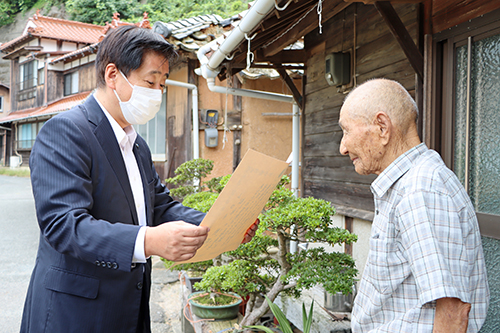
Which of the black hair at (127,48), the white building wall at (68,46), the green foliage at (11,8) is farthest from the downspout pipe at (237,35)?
the green foliage at (11,8)

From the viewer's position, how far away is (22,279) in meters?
6.77

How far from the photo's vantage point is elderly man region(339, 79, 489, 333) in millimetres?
1281

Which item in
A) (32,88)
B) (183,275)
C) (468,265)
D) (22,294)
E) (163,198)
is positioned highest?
(32,88)

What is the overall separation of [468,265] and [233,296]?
313 centimetres

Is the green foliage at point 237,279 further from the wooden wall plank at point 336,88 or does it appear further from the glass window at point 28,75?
the glass window at point 28,75

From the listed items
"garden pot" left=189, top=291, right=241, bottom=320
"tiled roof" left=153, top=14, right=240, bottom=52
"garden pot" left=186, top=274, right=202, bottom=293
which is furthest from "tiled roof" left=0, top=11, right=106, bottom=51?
"garden pot" left=189, top=291, right=241, bottom=320

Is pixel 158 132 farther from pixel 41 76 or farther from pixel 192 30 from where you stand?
pixel 41 76

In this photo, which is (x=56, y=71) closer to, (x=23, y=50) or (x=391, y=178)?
(x=23, y=50)

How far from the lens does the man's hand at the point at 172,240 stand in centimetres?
148

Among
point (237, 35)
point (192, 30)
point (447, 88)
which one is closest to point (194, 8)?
point (192, 30)

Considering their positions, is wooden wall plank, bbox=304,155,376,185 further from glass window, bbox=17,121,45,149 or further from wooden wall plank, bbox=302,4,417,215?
glass window, bbox=17,121,45,149

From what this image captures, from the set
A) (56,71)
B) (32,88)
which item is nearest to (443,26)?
(56,71)

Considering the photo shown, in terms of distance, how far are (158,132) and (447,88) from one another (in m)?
9.34

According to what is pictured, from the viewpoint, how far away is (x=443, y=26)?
9.81 feet
